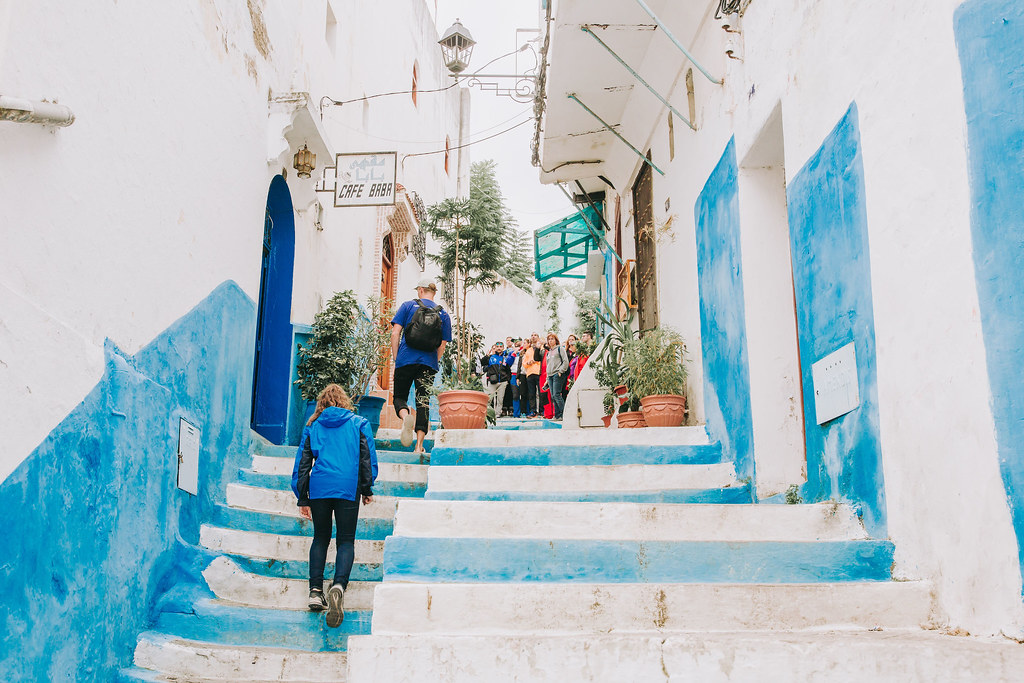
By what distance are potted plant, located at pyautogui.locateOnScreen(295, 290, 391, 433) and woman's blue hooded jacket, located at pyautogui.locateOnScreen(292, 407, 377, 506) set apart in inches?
116

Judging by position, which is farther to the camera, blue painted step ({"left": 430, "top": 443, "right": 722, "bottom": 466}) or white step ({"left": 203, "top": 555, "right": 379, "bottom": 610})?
blue painted step ({"left": 430, "top": 443, "right": 722, "bottom": 466})

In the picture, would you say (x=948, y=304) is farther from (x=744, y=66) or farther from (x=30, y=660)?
(x=30, y=660)

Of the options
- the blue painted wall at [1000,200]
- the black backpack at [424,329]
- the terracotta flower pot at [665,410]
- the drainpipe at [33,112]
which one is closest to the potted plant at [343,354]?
the black backpack at [424,329]

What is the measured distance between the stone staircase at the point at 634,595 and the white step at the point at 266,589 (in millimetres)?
831

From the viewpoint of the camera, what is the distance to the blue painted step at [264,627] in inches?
203

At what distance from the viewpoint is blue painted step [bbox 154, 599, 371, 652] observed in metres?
5.17

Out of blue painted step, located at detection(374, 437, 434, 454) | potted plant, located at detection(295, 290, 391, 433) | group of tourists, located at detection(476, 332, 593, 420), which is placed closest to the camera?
blue painted step, located at detection(374, 437, 434, 454)

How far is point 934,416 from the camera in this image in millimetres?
3805

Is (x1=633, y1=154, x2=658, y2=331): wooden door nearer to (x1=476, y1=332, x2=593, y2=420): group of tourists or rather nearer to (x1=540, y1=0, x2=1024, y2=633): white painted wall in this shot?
(x1=476, y1=332, x2=593, y2=420): group of tourists

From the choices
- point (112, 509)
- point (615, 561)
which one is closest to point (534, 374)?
point (112, 509)

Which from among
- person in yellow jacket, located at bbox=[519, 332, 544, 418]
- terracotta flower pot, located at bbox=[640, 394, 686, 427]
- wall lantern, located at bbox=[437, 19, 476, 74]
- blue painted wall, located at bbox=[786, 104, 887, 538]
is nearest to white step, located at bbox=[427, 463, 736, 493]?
blue painted wall, located at bbox=[786, 104, 887, 538]

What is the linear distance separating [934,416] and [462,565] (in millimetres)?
2347

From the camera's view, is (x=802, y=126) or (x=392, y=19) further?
(x=392, y=19)

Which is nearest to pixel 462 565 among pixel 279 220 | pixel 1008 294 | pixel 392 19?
pixel 1008 294
